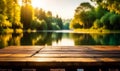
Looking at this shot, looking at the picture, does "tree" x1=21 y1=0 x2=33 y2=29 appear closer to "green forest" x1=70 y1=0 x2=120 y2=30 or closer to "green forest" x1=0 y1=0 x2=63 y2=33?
"green forest" x1=0 y1=0 x2=63 y2=33

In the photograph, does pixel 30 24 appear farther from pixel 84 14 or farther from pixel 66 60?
pixel 66 60

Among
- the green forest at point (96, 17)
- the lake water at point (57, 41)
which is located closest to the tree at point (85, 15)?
the green forest at point (96, 17)

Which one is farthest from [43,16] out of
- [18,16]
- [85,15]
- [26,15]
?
[18,16]

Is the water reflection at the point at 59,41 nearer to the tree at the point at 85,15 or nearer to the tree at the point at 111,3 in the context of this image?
the tree at the point at 111,3

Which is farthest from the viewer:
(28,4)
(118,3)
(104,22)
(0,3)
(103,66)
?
(28,4)

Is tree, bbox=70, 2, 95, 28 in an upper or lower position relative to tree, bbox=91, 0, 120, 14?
lower

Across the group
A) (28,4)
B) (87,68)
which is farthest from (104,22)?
(87,68)

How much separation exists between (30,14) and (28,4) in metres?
8.31

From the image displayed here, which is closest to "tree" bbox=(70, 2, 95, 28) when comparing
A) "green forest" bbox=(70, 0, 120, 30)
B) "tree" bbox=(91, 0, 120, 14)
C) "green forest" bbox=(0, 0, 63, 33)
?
"green forest" bbox=(70, 0, 120, 30)

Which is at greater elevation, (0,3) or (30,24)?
(0,3)

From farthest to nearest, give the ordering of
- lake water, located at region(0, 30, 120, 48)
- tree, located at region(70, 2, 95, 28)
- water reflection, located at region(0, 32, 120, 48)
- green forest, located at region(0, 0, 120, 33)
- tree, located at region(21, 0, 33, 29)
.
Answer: tree, located at region(21, 0, 33, 29), tree, located at region(70, 2, 95, 28), green forest, located at region(0, 0, 120, 33), water reflection, located at region(0, 32, 120, 48), lake water, located at region(0, 30, 120, 48)

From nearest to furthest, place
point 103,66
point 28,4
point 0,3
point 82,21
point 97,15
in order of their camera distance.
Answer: point 103,66 < point 0,3 < point 97,15 < point 82,21 < point 28,4

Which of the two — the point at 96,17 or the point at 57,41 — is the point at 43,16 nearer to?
the point at 96,17

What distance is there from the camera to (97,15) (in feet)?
325
